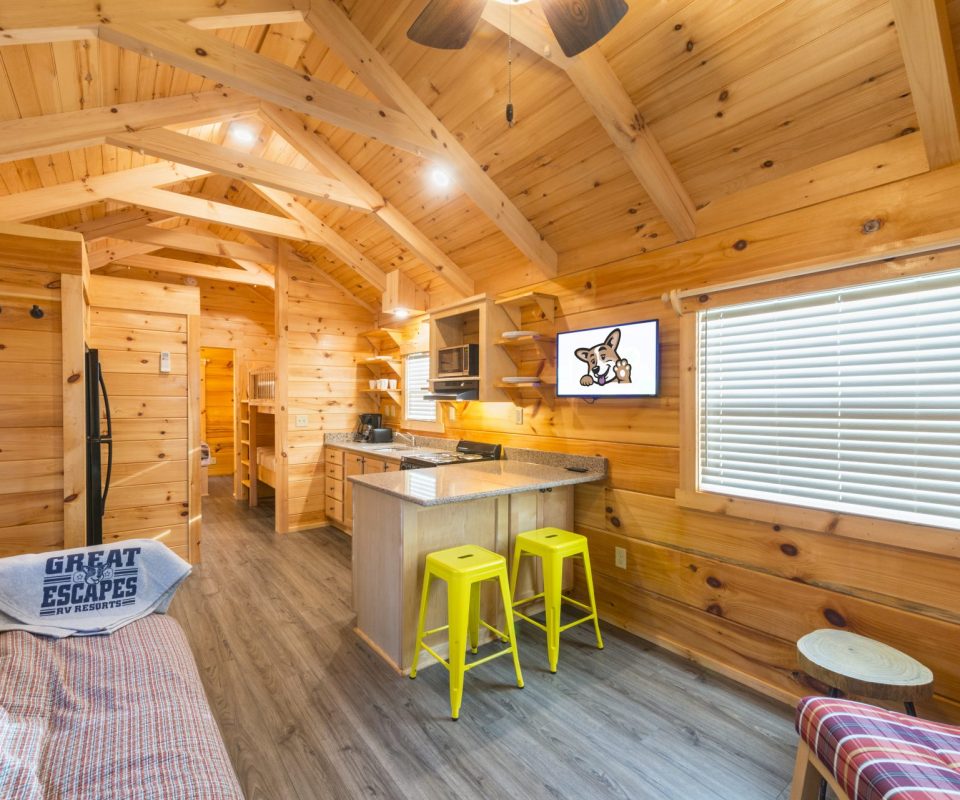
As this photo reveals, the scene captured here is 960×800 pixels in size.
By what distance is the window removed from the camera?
4801 millimetres

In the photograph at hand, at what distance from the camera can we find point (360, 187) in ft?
11.7

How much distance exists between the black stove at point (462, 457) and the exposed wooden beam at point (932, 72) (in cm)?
282

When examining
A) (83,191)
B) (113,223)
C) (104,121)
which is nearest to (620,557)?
(104,121)

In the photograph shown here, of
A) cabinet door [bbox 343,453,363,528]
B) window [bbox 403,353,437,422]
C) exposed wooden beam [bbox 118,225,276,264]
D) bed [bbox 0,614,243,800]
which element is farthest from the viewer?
window [bbox 403,353,437,422]

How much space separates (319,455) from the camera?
16.8 ft

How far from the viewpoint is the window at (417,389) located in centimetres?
480

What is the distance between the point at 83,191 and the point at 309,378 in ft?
7.73

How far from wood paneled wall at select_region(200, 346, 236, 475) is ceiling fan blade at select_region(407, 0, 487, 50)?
7.92 meters

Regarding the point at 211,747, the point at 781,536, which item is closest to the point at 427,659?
the point at 211,747

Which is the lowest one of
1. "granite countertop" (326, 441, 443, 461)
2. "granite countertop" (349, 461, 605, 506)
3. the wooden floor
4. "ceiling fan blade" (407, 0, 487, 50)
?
the wooden floor

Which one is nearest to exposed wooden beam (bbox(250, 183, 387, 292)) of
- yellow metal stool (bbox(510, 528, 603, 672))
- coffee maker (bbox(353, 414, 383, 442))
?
coffee maker (bbox(353, 414, 383, 442))

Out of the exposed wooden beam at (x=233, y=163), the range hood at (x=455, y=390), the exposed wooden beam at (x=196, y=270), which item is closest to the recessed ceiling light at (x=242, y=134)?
the exposed wooden beam at (x=233, y=163)

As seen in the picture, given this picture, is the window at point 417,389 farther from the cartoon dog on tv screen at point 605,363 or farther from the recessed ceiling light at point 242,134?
the recessed ceiling light at point 242,134

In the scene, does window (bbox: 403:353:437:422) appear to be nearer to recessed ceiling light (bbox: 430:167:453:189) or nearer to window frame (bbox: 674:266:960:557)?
recessed ceiling light (bbox: 430:167:453:189)
